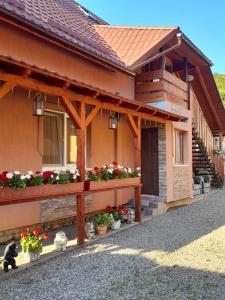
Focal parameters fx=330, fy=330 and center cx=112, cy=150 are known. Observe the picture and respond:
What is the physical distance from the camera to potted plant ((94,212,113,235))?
7758 mm

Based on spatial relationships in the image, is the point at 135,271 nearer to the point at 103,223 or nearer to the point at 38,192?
the point at 38,192

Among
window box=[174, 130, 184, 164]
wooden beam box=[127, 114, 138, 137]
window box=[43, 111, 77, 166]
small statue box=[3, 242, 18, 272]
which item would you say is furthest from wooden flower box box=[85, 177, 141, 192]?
window box=[174, 130, 184, 164]

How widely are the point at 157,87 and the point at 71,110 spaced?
579 centimetres

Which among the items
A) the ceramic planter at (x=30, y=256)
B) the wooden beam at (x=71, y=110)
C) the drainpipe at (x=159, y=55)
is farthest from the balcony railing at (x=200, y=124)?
the ceramic planter at (x=30, y=256)

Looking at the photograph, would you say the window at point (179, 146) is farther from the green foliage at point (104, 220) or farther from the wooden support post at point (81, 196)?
the wooden support post at point (81, 196)

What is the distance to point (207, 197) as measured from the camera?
15305 millimetres

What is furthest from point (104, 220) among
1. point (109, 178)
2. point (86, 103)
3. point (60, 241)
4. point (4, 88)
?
point (4, 88)

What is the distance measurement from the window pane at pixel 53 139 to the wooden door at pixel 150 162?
13.8ft

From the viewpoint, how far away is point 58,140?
875cm

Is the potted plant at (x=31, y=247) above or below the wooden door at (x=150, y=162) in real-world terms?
below

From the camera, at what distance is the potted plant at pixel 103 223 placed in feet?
25.5

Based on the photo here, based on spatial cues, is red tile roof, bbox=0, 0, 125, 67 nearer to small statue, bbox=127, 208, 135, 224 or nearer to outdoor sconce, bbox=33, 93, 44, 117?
outdoor sconce, bbox=33, 93, 44, 117

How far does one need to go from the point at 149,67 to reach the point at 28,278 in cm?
1007

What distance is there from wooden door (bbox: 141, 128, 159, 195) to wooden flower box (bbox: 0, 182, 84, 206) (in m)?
5.47
